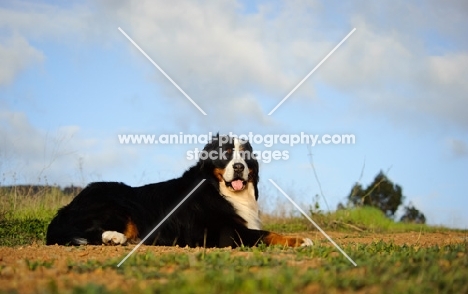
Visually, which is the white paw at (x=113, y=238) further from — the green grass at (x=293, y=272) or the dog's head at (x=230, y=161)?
the green grass at (x=293, y=272)

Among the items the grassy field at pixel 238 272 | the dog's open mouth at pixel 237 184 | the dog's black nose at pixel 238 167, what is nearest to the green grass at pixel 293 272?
the grassy field at pixel 238 272

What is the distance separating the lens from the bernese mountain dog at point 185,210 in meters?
8.99

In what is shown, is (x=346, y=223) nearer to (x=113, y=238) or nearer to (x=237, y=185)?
(x=237, y=185)

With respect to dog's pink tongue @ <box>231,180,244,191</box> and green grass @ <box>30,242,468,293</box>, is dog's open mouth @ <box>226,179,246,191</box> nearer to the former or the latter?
dog's pink tongue @ <box>231,180,244,191</box>

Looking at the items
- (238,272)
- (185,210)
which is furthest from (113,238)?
(238,272)

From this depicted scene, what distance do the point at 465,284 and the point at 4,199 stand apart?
42.4ft

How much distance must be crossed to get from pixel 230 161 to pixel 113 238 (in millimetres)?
1894

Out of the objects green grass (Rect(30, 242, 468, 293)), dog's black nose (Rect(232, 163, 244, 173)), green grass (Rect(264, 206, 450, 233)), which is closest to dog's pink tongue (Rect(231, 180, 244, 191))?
dog's black nose (Rect(232, 163, 244, 173))

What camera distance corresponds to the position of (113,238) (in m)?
8.77

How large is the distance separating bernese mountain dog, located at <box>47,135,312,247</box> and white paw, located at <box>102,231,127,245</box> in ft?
0.05

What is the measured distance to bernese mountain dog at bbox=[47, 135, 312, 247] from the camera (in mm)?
8992

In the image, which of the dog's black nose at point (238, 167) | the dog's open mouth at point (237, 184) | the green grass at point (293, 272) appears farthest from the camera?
the dog's open mouth at point (237, 184)

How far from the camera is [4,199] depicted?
15.5m

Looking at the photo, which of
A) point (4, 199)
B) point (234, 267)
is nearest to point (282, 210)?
point (4, 199)
